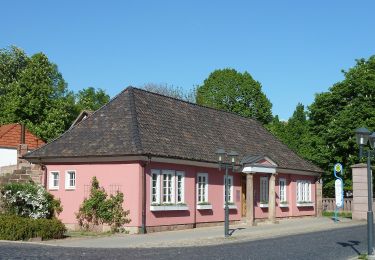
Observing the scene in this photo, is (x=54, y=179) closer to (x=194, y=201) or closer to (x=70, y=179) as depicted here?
(x=70, y=179)

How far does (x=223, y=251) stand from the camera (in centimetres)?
1702

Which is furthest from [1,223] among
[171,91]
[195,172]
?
[171,91]

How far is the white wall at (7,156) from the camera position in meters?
45.6

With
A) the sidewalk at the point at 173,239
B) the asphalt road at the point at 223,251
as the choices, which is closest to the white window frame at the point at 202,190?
the sidewalk at the point at 173,239

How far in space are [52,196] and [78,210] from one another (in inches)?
48.9

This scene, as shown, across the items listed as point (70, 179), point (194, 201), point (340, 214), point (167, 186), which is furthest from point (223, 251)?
point (340, 214)

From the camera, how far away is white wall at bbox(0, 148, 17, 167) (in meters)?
45.6

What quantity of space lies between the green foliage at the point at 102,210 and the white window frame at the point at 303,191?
624 inches

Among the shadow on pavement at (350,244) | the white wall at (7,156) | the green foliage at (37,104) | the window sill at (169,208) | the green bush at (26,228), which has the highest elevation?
the green foliage at (37,104)

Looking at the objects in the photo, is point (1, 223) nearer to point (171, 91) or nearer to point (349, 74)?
point (349, 74)

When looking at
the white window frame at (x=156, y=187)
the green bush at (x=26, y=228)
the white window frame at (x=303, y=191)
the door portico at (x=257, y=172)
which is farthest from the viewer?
the white window frame at (x=303, y=191)

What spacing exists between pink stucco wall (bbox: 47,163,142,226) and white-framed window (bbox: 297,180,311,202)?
51.9 ft

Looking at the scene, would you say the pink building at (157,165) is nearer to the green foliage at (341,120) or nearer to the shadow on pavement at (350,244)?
the shadow on pavement at (350,244)

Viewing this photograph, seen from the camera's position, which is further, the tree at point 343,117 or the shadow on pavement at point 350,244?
the tree at point 343,117
